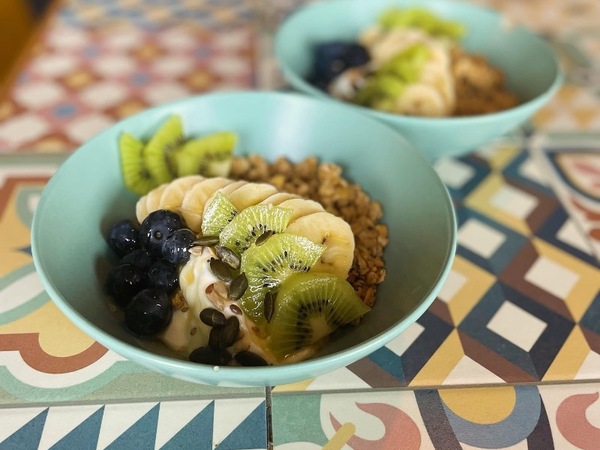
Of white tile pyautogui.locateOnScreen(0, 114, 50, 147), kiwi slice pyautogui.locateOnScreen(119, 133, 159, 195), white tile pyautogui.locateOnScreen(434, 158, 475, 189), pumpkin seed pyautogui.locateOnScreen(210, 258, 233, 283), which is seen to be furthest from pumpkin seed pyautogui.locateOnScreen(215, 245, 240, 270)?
white tile pyautogui.locateOnScreen(0, 114, 50, 147)

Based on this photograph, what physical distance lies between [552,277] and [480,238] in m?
0.11

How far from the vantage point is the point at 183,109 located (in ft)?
2.73

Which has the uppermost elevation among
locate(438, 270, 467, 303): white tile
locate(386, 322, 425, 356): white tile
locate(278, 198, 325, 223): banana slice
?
locate(278, 198, 325, 223): banana slice

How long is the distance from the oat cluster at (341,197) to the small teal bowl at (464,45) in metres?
0.12

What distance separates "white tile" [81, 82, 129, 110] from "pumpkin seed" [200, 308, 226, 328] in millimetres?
645

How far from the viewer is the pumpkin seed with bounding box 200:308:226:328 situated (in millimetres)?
586

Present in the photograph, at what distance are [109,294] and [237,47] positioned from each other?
2.78 ft

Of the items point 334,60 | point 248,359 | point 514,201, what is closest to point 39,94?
point 334,60

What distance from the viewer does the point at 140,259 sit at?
63 centimetres

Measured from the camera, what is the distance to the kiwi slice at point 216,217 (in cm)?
64

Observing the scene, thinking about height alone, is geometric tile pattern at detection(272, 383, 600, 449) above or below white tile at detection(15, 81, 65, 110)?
below

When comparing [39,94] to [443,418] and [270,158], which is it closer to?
[270,158]

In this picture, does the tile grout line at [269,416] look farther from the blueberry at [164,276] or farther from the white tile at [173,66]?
the white tile at [173,66]

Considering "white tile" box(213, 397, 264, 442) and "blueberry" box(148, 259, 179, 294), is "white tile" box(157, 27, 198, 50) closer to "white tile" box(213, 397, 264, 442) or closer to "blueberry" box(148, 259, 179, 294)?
"blueberry" box(148, 259, 179, 294)
